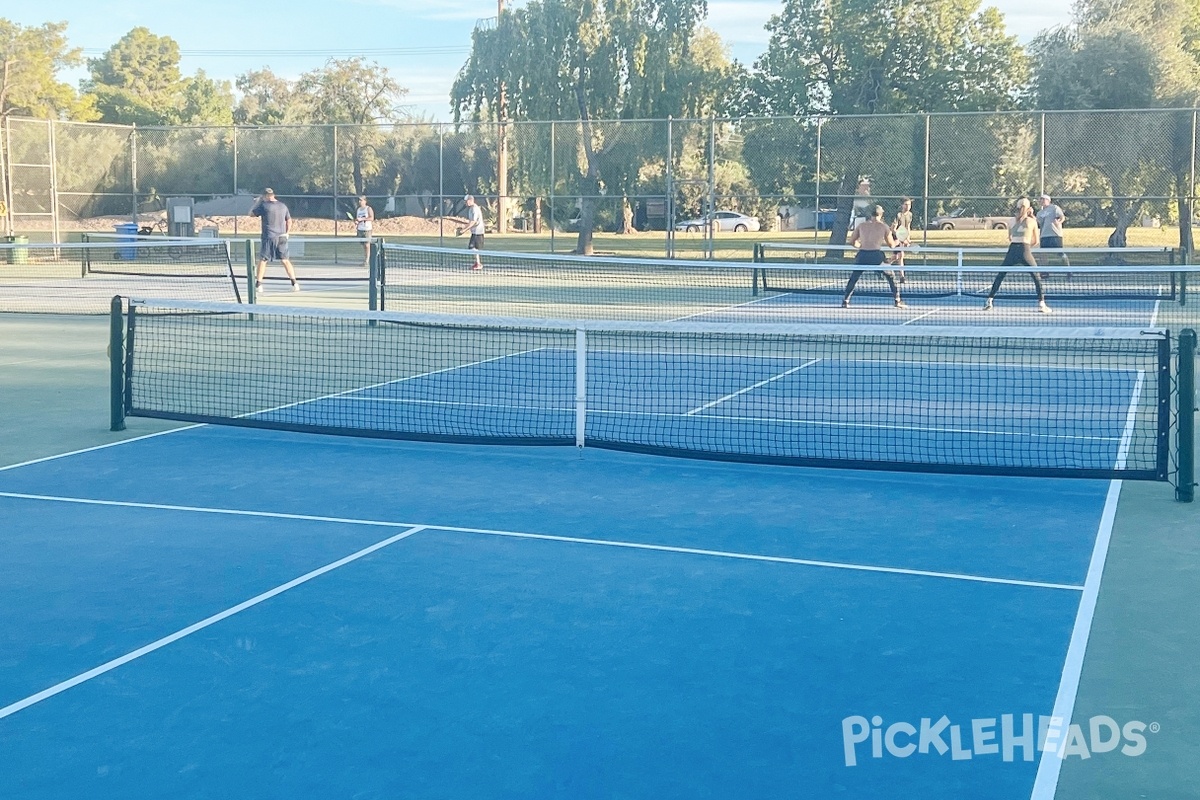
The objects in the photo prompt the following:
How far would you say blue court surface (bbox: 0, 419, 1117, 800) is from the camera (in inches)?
160

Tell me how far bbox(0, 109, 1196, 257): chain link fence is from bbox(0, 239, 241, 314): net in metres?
2.05

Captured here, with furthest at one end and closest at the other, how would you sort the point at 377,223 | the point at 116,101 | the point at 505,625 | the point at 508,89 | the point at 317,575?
the point at 116,101 → the point at 508,89 → the point at 377,223 → the point at 317,575 → the point at 505,625

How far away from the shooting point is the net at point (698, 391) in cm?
892

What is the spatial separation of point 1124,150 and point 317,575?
25.2 meters

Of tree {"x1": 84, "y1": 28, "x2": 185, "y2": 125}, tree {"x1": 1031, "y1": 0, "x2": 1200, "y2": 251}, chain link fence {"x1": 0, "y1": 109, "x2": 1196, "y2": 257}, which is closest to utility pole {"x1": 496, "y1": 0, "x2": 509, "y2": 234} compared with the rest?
chain link fence {"x1": 0, "y1": 109, "x2": 1196, "y2": 257}

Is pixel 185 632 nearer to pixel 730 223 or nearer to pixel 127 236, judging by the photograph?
pixel 127 236

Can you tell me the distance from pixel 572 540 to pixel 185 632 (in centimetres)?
202

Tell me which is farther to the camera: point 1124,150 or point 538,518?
point 1124,150

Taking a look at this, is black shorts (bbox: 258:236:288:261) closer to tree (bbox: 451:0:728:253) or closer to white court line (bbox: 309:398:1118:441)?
white court line (bbox: 309:398:1118:441)

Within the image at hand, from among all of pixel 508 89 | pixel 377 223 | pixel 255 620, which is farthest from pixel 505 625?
pixel 508 89

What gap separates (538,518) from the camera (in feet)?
23.6

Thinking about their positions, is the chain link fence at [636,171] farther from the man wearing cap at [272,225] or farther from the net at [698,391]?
the net at [698,391]

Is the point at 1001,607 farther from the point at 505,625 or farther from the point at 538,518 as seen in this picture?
the point at 538,518

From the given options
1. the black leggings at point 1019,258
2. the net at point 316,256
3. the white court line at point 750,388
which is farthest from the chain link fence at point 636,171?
the white court line at point 750,388
